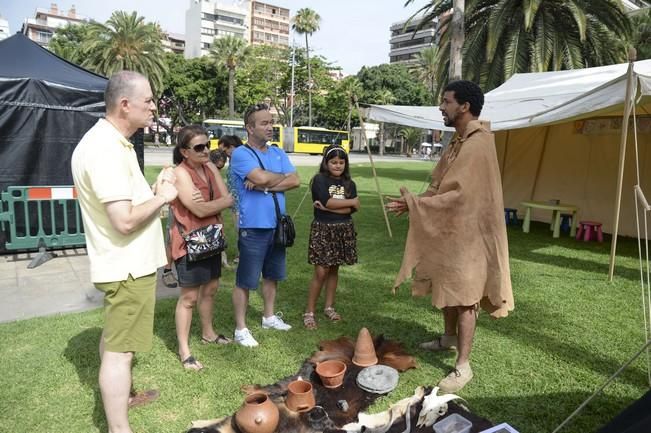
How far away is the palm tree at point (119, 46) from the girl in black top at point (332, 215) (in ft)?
111

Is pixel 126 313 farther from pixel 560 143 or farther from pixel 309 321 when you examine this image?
pixel 560 143

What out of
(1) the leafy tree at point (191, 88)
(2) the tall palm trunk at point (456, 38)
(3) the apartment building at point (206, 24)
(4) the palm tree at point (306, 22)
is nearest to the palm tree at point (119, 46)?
(1) the leafy tree at point (191, 88)

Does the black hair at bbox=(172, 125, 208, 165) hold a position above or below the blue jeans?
above

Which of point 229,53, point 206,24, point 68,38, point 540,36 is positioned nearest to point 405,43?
point 206,24

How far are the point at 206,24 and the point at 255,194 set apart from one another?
8842 centimetres

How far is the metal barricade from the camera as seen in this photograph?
5973 mm

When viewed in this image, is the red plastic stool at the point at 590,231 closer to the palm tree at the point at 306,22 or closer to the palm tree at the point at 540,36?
the palm tree at the point at 540,36

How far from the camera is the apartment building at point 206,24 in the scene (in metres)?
81.9

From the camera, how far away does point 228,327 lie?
3.94m

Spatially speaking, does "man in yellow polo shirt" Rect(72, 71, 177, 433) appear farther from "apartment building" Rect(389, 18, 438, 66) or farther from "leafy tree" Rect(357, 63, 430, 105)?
"apartment building" Rect(389, 18, 438, 66)

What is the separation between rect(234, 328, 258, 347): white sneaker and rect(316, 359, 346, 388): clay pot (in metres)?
0.69

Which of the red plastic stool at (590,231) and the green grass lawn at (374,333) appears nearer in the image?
the green grass lawn at (374,333)

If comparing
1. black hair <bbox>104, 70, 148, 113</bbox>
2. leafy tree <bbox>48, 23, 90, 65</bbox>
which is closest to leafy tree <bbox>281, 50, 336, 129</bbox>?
leafy tree <bbox>48, 23, 90, 65</bbox>

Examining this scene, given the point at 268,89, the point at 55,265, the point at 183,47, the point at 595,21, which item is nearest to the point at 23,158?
the point at 55,265
